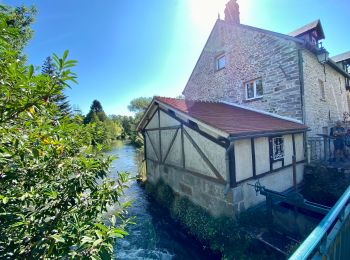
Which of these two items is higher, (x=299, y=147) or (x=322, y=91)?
(x=322, y=91)

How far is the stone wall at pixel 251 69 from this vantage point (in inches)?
344

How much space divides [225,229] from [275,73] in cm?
761

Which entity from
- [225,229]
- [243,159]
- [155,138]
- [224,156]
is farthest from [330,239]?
[155,138]

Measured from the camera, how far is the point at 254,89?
10469 millimetres

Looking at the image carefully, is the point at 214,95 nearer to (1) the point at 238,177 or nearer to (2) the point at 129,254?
(1) the point at 238,177

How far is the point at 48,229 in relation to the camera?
167 cm

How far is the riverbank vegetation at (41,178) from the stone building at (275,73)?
927 centimetres

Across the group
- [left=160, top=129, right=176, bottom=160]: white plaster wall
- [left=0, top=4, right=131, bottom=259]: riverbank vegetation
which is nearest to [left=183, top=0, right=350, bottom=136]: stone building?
[left=160, top=129, right=176, bottom=160]: white plaster wall

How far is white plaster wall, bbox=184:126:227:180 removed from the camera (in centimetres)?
580

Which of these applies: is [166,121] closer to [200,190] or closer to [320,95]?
[200,190]

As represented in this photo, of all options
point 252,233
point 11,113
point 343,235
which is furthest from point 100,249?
point 252,233

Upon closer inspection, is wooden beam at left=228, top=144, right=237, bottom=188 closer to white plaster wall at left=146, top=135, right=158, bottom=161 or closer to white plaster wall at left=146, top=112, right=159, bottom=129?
white plaster wall at left=146, top=112, right=159, bottom=129

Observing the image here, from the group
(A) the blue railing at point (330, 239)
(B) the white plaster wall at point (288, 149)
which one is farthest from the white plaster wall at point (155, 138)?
(A) the blue railing at point (330, 239)

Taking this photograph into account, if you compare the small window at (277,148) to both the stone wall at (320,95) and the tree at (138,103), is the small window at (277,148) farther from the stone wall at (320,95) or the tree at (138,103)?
the tree at (138,103)
